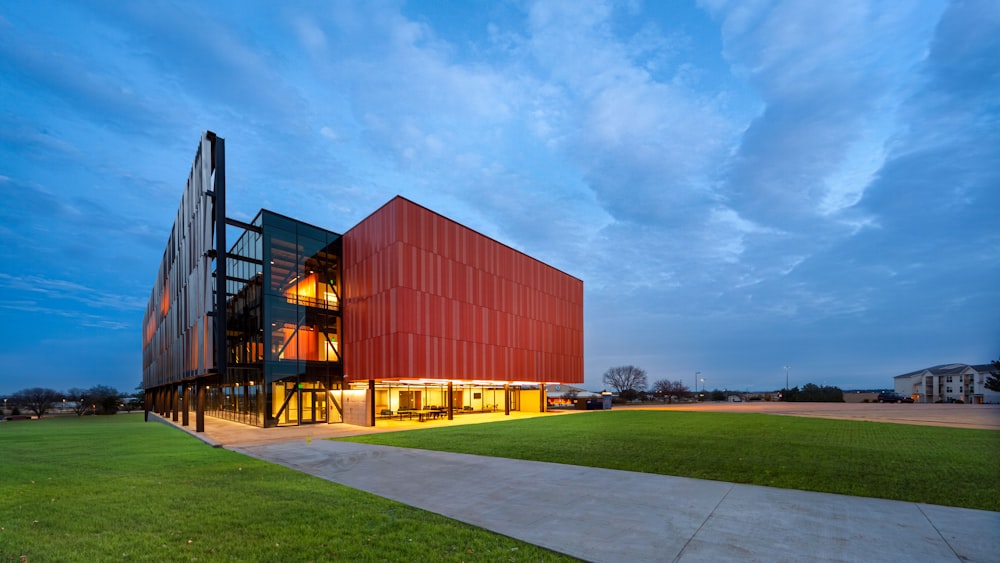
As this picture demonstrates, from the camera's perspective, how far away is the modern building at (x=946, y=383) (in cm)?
8308

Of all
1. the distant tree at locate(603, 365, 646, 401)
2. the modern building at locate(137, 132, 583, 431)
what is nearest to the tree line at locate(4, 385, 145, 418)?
the modern building at locate(137, 132, 583, 431)

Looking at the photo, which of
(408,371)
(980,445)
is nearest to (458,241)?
(408,371)

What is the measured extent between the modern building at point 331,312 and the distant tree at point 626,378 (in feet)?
234

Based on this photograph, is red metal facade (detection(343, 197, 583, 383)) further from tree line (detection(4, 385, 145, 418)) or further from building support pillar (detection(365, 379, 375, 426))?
tree line (detection(4, 385, 145, 418))

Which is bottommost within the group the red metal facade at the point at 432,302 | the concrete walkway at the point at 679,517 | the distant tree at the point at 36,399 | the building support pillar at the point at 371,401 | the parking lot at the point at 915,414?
the distant tree at the point at 36,399

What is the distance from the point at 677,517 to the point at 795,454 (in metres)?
8.56

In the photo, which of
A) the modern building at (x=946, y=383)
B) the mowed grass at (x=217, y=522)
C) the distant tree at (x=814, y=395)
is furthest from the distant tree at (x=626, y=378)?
the mowed grass at (x=217, y=522)

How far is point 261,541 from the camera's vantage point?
643 centimetres

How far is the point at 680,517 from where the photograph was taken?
7496 mm

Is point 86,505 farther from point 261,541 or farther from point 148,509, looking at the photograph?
point 261,541

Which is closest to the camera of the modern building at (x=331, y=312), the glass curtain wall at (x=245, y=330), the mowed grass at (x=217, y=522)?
the mowed grass at (x=217, y=522)

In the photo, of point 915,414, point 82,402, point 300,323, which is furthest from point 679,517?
point 82,402

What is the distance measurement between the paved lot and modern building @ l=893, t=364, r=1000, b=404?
3757 inches

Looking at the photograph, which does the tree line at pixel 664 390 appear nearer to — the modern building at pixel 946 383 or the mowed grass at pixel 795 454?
the modern building at pixel 946 383
